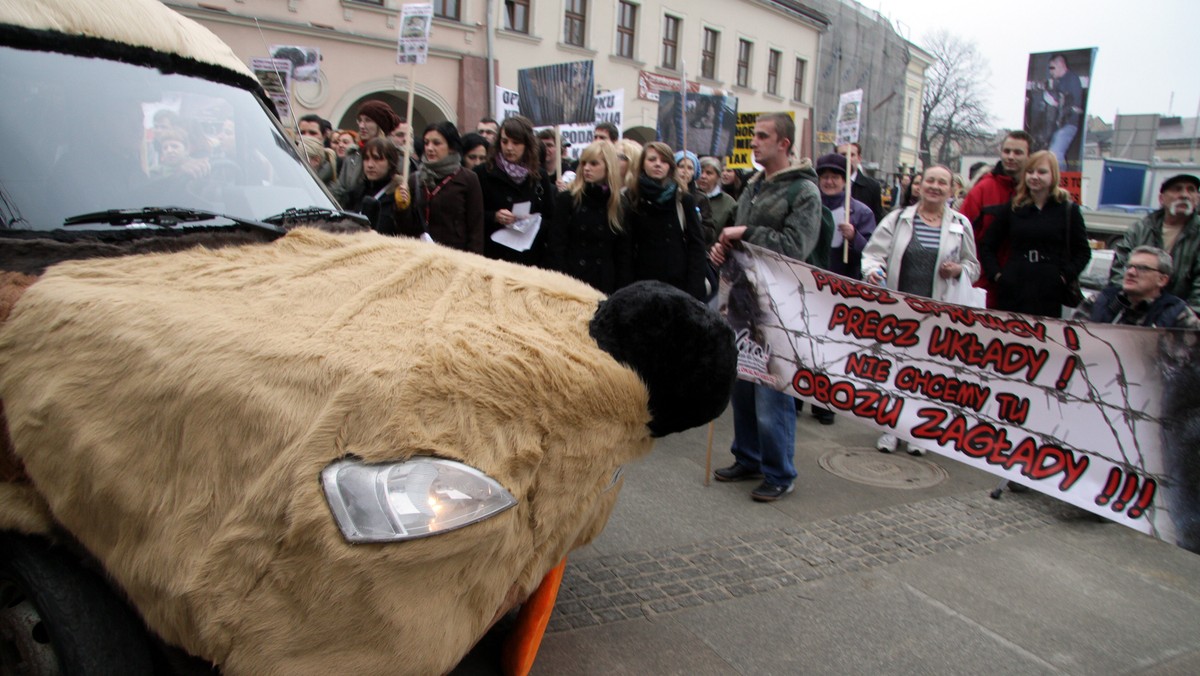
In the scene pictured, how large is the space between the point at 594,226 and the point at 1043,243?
324 cm

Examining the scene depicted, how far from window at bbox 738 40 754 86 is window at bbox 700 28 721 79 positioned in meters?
1.98

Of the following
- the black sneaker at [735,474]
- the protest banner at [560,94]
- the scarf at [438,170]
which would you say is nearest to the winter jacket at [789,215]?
the black sneaker at [735,474]

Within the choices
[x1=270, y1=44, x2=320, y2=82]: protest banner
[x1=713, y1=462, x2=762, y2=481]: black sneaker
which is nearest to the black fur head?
[x1=713, y1=462, x2=762, y2=481]: black sneaker

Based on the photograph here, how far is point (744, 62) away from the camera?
3631 centimetres

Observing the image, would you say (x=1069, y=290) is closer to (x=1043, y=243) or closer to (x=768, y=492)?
(x=1043, y=243)

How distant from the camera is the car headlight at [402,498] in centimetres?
188

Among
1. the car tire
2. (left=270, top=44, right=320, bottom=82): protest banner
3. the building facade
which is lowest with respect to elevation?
the car tire

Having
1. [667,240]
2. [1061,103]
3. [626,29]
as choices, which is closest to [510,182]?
[667,240]

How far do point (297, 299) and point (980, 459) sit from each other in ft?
9.96

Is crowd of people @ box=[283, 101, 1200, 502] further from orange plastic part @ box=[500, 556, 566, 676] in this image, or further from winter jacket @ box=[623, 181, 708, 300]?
orange plastic part @ box=[500, 556, 566, 676]

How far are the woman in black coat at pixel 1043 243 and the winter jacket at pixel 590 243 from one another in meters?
2.83

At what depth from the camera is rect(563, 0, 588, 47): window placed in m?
27.7

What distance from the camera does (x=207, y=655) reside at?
1.98 metres

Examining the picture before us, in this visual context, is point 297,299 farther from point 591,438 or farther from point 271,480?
point 591,438
